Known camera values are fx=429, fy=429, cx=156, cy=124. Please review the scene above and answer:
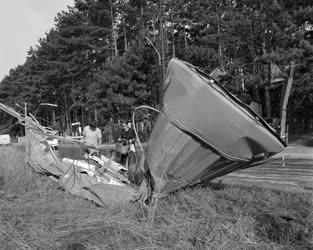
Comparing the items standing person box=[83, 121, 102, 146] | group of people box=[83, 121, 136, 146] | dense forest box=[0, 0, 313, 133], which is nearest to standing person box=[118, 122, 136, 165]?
group of people box=[83, 121, 136, 146]

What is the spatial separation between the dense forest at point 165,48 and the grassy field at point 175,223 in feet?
5.28

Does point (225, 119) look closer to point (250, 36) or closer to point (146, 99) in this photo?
point (250, 36)

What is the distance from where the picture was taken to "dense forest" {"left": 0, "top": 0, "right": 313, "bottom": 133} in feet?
79.7

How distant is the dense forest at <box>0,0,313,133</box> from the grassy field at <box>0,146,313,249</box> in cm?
161

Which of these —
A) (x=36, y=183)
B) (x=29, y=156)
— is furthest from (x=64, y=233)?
(x=29, y=156)

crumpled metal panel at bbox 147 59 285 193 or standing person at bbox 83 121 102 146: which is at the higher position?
crumpled metal panel at bbox 147 59 285 193

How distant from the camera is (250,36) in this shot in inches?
1064

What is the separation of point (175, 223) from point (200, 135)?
980 mm

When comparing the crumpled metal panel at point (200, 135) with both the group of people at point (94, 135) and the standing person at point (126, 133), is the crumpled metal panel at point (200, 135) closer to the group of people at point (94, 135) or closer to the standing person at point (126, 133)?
the group of people at point (94, 135)

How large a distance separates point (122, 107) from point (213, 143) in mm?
27417

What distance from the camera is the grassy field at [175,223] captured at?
402cm

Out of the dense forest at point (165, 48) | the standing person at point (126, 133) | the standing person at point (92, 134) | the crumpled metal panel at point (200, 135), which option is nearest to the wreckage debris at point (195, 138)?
the crumpled metal panel at point (200, 135)

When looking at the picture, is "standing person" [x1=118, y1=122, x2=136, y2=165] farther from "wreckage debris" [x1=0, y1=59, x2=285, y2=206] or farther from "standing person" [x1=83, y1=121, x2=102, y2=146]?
"wreckage debris" [x1=0, y1=59, x2=285, y2=206]

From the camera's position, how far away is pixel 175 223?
4.40 meters
